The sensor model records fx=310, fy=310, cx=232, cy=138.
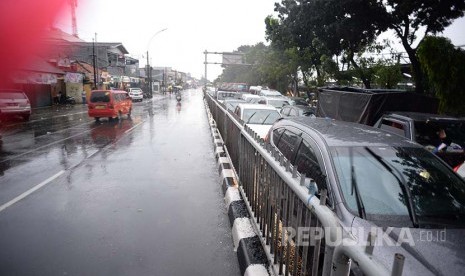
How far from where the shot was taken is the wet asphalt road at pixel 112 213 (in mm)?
3664

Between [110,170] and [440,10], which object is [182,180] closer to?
[110,170]

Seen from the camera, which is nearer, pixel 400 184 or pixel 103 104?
pixel 400 184

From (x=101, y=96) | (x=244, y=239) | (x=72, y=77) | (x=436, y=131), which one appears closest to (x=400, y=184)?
(x=244, y=239)

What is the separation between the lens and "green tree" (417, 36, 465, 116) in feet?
36.6

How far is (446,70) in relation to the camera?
445 inches

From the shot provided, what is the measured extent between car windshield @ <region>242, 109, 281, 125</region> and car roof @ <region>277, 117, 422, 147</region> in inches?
241

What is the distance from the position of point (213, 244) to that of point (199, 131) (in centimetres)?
1104

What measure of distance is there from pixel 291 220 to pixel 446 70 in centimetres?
1186

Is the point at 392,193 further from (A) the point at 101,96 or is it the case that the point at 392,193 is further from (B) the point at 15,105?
(B) the point at 15,105

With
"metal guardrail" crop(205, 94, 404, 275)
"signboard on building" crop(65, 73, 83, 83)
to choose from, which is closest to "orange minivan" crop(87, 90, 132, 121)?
"metal guardrail" crop(205, 94, 404, 275)

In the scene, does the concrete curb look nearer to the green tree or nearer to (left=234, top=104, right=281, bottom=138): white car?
(left=234, top=104, right=281, bottom=138): white car

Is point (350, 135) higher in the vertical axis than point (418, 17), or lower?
lower

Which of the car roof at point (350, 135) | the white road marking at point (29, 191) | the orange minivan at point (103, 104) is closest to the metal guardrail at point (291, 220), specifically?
the car roof at point (350, 135)

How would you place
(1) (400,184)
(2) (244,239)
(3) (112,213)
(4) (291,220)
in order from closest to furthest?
(4) (291,220) → (1) (400,184) → (2) (244,239) → (3) (112,213)
